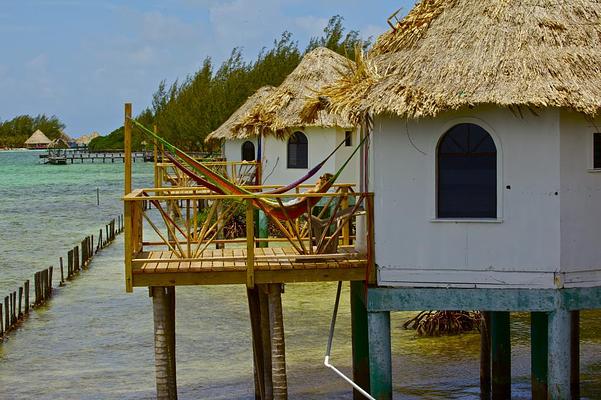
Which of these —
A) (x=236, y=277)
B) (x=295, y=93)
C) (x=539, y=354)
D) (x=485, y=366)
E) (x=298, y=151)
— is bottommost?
(x=485, y=366)

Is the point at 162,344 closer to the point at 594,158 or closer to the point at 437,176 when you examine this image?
the point at 437,176

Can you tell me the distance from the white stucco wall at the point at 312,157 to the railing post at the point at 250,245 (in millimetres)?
17908

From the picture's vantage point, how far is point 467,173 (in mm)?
12625

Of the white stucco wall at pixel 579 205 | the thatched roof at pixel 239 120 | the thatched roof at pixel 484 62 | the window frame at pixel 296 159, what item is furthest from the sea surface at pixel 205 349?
the thatched roof at pixel 239 120

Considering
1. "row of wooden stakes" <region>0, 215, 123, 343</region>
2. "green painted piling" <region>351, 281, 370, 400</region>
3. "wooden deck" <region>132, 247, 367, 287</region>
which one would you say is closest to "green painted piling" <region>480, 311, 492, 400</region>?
"green painted piling" <region>351, 281, 370, 400</region>

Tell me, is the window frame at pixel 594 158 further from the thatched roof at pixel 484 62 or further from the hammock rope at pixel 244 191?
the hammock rope at pixel 244 191

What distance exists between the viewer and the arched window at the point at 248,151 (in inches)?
1624

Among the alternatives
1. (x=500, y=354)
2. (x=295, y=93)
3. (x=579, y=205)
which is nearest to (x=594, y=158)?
(x=579, y=205)

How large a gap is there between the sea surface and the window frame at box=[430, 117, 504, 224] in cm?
497

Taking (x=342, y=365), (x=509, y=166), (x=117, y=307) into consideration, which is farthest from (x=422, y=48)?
(x=117, y=307)

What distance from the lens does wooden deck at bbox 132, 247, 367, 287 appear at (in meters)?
12.8

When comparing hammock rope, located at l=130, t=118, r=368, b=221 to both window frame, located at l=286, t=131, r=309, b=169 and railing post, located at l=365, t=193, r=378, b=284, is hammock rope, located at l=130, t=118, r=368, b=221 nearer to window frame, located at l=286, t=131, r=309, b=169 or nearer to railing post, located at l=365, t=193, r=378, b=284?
railing post, located at l=365, t=193, r=378, b=284

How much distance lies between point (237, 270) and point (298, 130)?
20.4 meters

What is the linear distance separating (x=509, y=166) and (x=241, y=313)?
1273 centimetres
